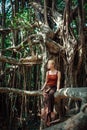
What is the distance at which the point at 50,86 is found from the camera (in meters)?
5.01

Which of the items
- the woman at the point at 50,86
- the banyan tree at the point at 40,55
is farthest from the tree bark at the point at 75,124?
the woman at the point at 50,86

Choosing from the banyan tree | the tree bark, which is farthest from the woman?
the tree bark

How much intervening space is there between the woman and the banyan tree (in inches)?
4.0

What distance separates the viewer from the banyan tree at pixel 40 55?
578 cm

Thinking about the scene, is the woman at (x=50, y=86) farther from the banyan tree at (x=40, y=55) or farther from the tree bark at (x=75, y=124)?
the tree bark at (x=75, y=124)

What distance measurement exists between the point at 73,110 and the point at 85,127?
146 centimetres

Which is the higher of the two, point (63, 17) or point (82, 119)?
point (63, 17)

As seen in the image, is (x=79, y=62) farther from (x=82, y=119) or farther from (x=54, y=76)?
(x=82, y=119)

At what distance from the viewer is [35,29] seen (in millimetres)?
6828

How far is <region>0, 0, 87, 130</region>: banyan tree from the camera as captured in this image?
5.78 m

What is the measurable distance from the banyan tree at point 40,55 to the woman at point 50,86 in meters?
0.10

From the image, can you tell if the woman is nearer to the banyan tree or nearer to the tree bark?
the banyan tree

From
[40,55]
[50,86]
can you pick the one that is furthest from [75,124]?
[40,55]

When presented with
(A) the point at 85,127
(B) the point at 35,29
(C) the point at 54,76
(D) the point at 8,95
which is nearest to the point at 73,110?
(C) the point at 54,76
